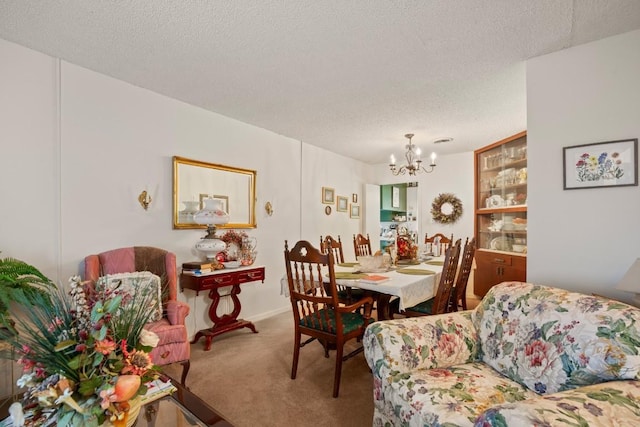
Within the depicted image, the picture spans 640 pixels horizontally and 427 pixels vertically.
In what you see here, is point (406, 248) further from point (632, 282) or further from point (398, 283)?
point (632, 282)

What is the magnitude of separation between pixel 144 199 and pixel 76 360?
2224mm

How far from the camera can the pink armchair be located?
2121 millimetres

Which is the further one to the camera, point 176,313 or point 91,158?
point 91,158

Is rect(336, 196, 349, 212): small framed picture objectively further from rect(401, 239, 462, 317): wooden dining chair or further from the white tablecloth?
A: rect(401, 239, 462, 317): wooden dining chair

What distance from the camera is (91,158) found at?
8.35 ft

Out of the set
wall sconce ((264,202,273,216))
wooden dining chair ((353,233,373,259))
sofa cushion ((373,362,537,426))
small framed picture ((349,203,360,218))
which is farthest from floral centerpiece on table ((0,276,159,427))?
small framed picture ((349,203,360,218))

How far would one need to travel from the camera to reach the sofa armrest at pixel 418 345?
1557mm

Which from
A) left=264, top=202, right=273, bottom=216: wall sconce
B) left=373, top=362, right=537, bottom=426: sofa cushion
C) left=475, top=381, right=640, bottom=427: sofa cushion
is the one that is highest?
left=264, top=202, right=273, bottom=216: wall sconce

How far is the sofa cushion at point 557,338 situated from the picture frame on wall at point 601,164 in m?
0.94

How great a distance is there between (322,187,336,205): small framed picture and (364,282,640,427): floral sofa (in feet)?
11.3

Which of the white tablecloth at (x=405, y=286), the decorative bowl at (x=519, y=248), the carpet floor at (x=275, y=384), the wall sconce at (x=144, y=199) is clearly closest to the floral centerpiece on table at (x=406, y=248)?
the white tablecloth at (x=405, y=286)

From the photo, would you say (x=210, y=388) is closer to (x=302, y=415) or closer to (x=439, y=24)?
(x=302, y=415)

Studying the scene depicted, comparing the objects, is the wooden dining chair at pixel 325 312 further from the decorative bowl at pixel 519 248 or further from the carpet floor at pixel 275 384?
the decorative bowl at pixel 519 248

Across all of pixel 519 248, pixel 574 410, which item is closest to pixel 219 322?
pixel 574 410
